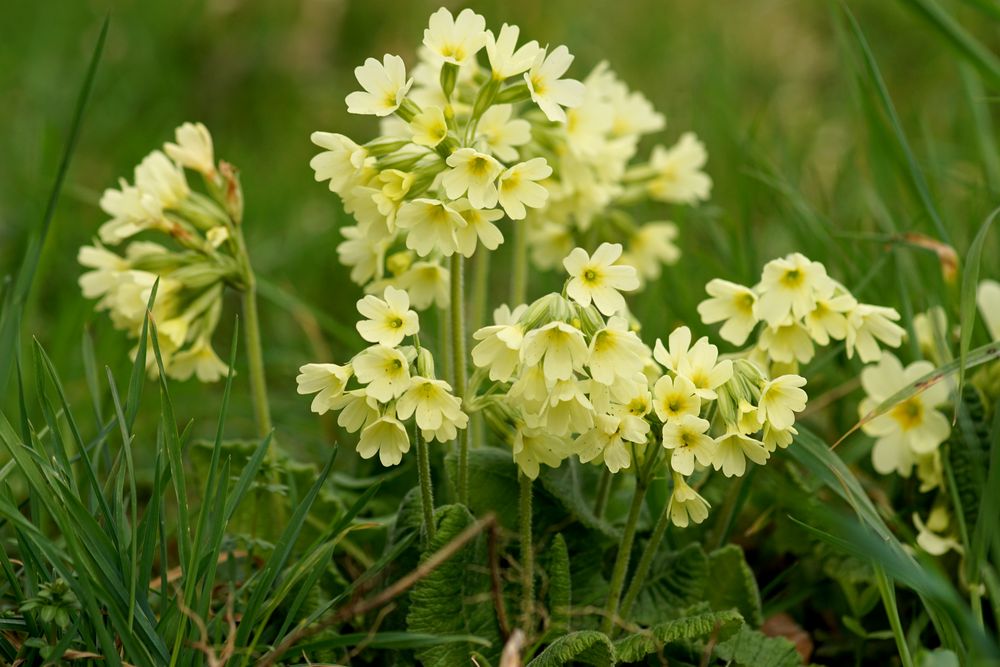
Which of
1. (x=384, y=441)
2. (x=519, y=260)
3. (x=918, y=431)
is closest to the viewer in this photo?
(x=384, y=441)

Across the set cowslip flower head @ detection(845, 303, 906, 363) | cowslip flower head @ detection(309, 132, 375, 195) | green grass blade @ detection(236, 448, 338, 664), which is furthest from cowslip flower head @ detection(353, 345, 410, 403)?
cowslip flower head @ detection(845, 303, 906, 363)

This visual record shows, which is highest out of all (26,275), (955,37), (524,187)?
(955,37)

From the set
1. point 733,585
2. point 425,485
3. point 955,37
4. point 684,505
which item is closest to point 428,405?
point 425,485

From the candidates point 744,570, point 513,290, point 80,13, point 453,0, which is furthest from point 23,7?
point 744,570

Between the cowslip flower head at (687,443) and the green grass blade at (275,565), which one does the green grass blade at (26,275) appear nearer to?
the green grass blade at (275,565)

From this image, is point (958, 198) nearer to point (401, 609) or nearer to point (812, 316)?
point (812, 316)

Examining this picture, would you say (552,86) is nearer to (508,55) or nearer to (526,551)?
(508,55)
